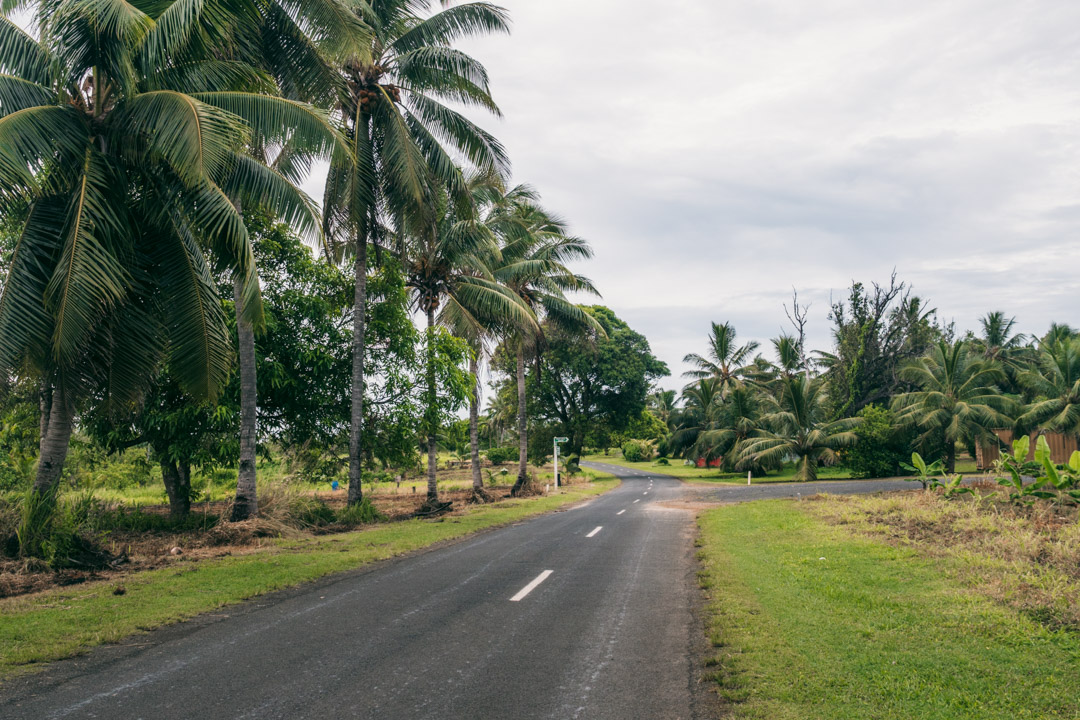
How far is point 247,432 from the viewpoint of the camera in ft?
45.7

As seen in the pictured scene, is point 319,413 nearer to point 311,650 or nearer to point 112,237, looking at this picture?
point 112,237

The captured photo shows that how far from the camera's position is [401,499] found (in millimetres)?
24406

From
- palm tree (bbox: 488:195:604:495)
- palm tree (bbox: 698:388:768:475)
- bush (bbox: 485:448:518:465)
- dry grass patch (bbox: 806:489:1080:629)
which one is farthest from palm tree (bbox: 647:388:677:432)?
dry grass patch (bbox: 806:489:1080:629)

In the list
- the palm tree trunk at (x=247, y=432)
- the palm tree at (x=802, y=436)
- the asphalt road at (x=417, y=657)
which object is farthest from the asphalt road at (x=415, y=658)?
the palm tree at (x=802, y=436)

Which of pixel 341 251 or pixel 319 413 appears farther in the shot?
pixel 341 251

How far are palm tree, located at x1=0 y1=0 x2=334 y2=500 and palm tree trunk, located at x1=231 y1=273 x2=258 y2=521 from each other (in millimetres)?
3067

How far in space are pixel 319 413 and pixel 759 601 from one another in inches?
501

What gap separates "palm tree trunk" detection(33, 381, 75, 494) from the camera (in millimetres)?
9602

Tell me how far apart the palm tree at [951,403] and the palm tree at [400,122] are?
2689 centimetres

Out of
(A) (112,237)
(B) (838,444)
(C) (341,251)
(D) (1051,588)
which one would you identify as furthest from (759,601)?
(B) (838,444)

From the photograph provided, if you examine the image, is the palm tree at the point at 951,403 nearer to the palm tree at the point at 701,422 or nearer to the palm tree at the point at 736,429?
the palm tree at the point at 736,429

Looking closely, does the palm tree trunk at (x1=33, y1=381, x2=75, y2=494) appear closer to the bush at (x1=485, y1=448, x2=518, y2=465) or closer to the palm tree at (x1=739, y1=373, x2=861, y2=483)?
the palm tree at (x1=739, y1=373, x2=861, y2=483)

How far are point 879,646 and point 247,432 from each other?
1228 cm

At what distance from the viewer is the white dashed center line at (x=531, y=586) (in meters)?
7.85
